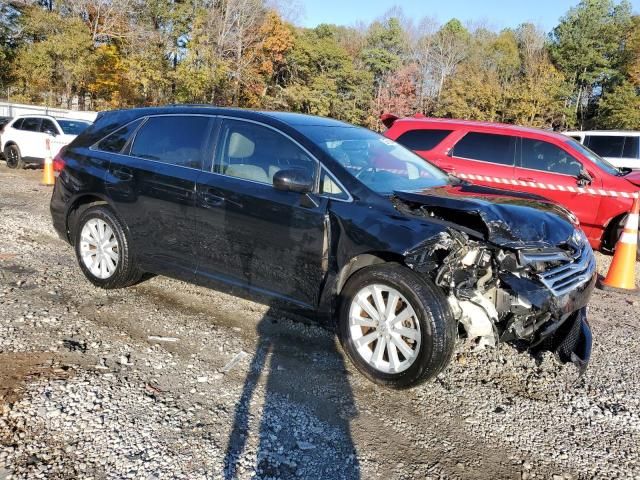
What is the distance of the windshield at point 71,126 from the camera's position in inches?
520

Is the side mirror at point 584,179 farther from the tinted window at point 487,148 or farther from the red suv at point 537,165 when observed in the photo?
the tinted window at point 487,148

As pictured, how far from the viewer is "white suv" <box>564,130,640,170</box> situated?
1253cm

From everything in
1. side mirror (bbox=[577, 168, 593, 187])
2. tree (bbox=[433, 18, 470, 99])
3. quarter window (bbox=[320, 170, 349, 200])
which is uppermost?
tree (bbox=[433, 18, 470, 99])

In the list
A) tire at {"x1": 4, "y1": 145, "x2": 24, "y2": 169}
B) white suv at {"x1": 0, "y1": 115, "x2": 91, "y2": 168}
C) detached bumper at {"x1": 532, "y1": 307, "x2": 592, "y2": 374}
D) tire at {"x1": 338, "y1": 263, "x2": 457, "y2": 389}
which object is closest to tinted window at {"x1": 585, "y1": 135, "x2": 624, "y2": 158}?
detached bumper at {"x1": 532, "y1": 307, "x2": 592, "y2": 374}

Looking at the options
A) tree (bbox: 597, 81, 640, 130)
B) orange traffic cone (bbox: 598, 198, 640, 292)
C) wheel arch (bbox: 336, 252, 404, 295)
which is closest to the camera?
wheel arch (bbox: 336, 252, 404, 295)

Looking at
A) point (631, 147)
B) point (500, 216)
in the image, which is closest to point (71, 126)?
point (500, 216)

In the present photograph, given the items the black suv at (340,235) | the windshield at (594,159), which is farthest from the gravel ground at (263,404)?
the windshield at (594,159)

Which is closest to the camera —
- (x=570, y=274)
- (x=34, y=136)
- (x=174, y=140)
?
(x=570, y=274)

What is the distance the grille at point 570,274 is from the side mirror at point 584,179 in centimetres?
351

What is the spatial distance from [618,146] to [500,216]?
1173 centimetres

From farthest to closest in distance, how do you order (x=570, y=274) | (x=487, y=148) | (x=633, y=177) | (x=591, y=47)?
1. (x=591, y=47)
2. (x=487, y=148)
3. (x=633, y=177)
4. (x=570, y=274)

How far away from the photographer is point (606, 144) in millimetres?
12969

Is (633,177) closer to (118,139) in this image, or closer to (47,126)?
(118,139)

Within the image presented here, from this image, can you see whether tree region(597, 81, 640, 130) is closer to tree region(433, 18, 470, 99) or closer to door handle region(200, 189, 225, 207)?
tree region(433, 18, 470, 99)
